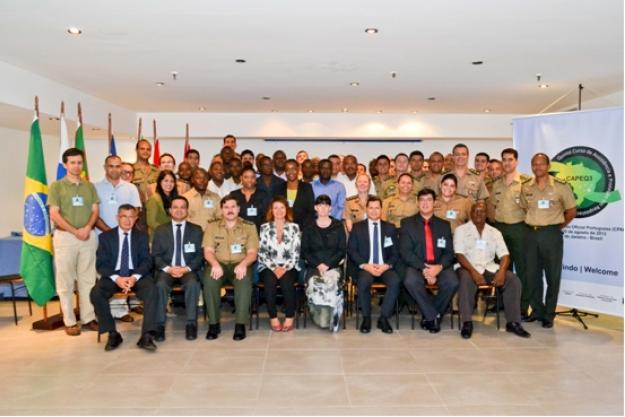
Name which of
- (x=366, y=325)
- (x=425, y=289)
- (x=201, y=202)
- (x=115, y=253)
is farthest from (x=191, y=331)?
(x=425, y=289)

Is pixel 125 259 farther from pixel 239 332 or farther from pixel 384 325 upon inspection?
pixel 384 325


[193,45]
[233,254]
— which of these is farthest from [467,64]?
[233,254]

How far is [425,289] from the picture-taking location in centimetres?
478

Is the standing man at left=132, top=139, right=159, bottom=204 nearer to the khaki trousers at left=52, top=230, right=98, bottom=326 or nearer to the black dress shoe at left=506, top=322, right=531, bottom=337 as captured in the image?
the khaki trousers at left=52, top=230, right=98, bottom=326

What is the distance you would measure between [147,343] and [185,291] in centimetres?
60

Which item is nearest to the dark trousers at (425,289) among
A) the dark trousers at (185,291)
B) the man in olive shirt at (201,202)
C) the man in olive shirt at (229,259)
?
the man in olive shirt at (229,259)

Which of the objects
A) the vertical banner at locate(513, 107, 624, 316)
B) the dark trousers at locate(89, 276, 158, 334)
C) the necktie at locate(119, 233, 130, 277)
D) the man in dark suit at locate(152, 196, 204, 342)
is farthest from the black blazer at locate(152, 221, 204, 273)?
the vertical banner at locate(513, 107, 624, 316)

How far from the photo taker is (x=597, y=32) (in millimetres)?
4680

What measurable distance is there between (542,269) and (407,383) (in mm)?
2457

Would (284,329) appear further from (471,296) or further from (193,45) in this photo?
(193,45)

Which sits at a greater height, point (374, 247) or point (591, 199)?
point (591, 199)

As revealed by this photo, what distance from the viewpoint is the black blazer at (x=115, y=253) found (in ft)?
14.9

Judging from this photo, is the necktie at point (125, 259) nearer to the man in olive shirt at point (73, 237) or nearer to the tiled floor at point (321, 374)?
the man in olive shirt at point (73, 237)

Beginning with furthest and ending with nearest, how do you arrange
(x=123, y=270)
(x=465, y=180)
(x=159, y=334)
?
(x=465, y=180)
(x=123, y=270)
(x=159, y=334)
